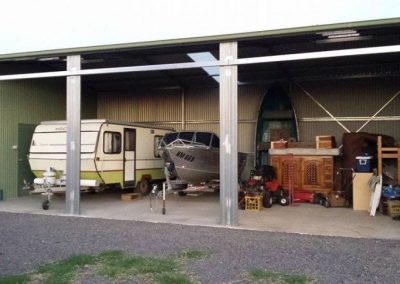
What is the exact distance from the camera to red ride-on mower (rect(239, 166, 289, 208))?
42.4 ft

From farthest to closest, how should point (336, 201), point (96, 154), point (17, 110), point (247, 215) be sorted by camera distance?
point (17, 110) → point (96, 154) → point (336, 201) → point (247, 215)

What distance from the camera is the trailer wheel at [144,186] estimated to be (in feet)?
52.8

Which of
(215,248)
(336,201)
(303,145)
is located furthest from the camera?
(303,145)

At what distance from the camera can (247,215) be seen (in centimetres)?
1148

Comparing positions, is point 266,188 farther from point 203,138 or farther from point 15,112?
point 15,112

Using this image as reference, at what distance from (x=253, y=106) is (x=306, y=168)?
5037 mm

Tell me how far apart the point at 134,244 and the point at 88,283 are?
2.35 metres

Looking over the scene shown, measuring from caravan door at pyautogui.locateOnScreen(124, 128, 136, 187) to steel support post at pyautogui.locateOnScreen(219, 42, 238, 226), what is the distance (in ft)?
19.1

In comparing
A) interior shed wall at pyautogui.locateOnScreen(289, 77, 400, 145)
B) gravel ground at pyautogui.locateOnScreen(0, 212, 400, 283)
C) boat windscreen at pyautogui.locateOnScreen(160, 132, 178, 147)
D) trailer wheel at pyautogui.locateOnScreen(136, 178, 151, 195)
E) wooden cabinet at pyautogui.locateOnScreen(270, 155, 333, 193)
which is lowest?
gravel ground at pyautogui.locateOnScreen(0, 212, 400, 283)

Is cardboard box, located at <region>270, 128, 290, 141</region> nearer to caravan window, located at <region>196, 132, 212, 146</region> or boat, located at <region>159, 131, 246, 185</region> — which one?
boat, located at <region>159, 131, 246, 185</region>

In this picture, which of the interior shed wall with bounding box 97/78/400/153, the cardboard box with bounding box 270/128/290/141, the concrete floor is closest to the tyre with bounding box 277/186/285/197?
the concrete floor

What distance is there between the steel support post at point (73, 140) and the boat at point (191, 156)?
3669 mm

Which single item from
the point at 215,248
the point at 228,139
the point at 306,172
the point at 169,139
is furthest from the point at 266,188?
the point at 215,248

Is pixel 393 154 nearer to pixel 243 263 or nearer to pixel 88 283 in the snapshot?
pixel 243 263
